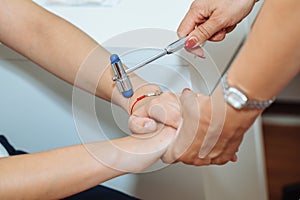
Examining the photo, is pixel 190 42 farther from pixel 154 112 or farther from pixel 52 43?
pixel 52 43

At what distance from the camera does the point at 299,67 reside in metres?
0.63

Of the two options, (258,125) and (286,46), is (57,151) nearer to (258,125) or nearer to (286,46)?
(286,46)

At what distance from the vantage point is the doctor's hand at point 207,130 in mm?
694

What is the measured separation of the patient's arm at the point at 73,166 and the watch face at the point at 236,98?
0.14 m

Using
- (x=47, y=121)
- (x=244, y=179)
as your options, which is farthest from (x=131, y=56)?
(x=244, y=179)

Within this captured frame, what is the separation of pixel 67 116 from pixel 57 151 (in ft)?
0.71

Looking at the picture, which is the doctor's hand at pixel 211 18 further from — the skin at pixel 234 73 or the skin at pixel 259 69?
the skin at pixel 259 69

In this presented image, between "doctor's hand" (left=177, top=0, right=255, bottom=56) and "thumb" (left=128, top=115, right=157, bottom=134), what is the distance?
0.45 feet

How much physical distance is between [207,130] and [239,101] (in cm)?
8

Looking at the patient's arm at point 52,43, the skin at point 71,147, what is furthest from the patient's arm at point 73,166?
the patient's arm at point 52,43

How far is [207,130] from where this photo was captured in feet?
2.39

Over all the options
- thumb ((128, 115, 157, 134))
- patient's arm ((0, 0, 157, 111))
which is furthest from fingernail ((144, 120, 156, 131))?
patient's arm ((0, 0, 157, 111))

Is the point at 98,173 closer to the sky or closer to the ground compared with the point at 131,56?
closer to the ground

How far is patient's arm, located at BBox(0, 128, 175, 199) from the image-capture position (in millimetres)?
738
